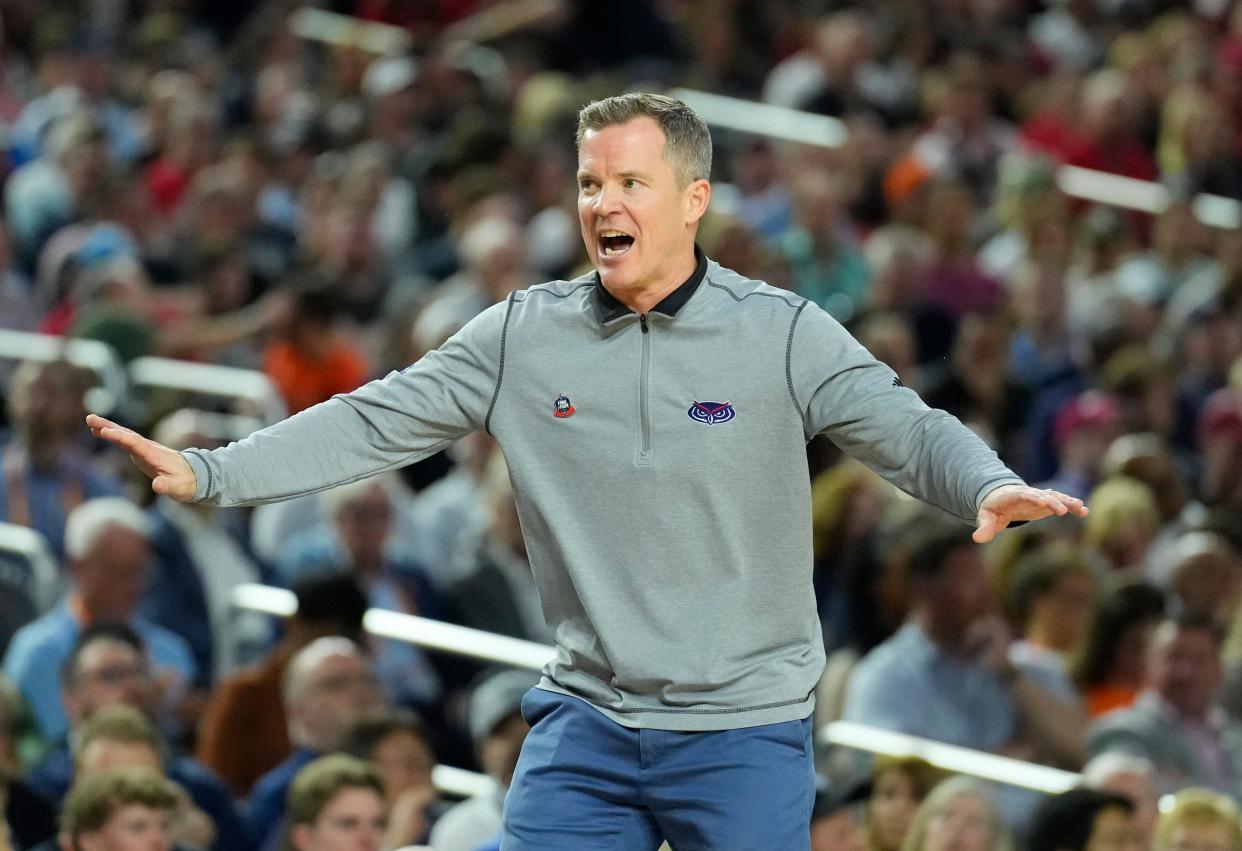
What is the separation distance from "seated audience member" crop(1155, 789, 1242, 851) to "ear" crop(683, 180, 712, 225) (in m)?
3.06

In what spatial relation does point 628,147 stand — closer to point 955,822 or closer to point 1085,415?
point 955,822

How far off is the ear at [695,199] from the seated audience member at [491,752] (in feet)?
7.28

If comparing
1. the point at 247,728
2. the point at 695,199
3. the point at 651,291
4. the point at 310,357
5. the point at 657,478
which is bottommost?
the point at 247,728

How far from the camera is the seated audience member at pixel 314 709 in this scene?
20.2ft

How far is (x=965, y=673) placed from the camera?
684cm

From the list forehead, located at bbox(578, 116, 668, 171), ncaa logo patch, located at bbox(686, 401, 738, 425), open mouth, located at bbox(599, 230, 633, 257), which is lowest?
ncaa logo patch, located at bbox(686, 401, 738, 425)

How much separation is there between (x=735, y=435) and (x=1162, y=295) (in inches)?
303

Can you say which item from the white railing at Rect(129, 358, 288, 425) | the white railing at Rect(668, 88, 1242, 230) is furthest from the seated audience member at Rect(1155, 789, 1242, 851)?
the white railing at Rect(668, 88, 1242, 230)

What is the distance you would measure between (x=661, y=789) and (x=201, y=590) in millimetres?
4407

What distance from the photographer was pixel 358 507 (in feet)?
24.8

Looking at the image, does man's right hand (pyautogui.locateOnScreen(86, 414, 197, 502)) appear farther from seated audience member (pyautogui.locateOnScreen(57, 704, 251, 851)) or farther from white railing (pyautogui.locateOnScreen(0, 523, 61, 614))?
white railing (pyautogui.locateOnScreen(0, 523, 61, 614))

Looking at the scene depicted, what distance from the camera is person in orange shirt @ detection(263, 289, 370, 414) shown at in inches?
350

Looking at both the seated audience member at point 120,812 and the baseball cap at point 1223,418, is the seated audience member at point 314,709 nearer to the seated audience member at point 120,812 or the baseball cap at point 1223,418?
the seated audience member at point 120,812

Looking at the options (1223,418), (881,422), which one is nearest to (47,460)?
(1223,418)
